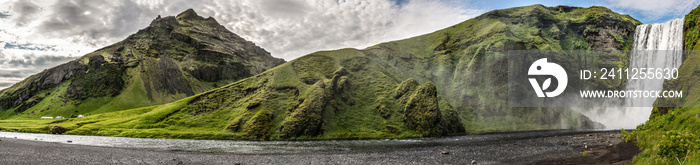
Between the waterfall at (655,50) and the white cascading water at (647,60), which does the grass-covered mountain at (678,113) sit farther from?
the white cascading water at (647,60)

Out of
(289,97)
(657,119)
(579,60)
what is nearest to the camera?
(657,119)

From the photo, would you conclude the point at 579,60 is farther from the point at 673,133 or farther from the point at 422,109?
the point at 673,133

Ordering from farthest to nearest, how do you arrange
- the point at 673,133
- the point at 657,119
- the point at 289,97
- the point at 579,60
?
the point at 579,60
the point at 289,97
the point at 657,119
the point at 673,133

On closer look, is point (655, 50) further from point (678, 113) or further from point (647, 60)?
point (678, 113)

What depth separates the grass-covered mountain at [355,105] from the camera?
388 ft

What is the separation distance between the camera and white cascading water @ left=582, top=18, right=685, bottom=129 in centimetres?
11101

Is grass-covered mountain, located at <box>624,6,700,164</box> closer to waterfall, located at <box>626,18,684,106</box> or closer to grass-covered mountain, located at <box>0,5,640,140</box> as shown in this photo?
waterfall, located at <box>626,18,684,106</box>

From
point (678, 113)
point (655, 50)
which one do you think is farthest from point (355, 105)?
point (655, 50)

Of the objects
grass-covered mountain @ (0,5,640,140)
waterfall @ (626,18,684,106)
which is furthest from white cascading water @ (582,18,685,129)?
grass-covered mountain @ (0,5,640,140)

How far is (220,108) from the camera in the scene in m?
142

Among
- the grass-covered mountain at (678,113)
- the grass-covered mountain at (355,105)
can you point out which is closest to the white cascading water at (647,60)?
the grass-covered mountain at (355,105)

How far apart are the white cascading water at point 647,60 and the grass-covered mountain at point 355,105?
1576cm

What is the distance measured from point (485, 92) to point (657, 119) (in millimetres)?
130339

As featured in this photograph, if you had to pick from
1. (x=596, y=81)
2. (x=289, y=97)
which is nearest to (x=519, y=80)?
(x=596, y=81)
